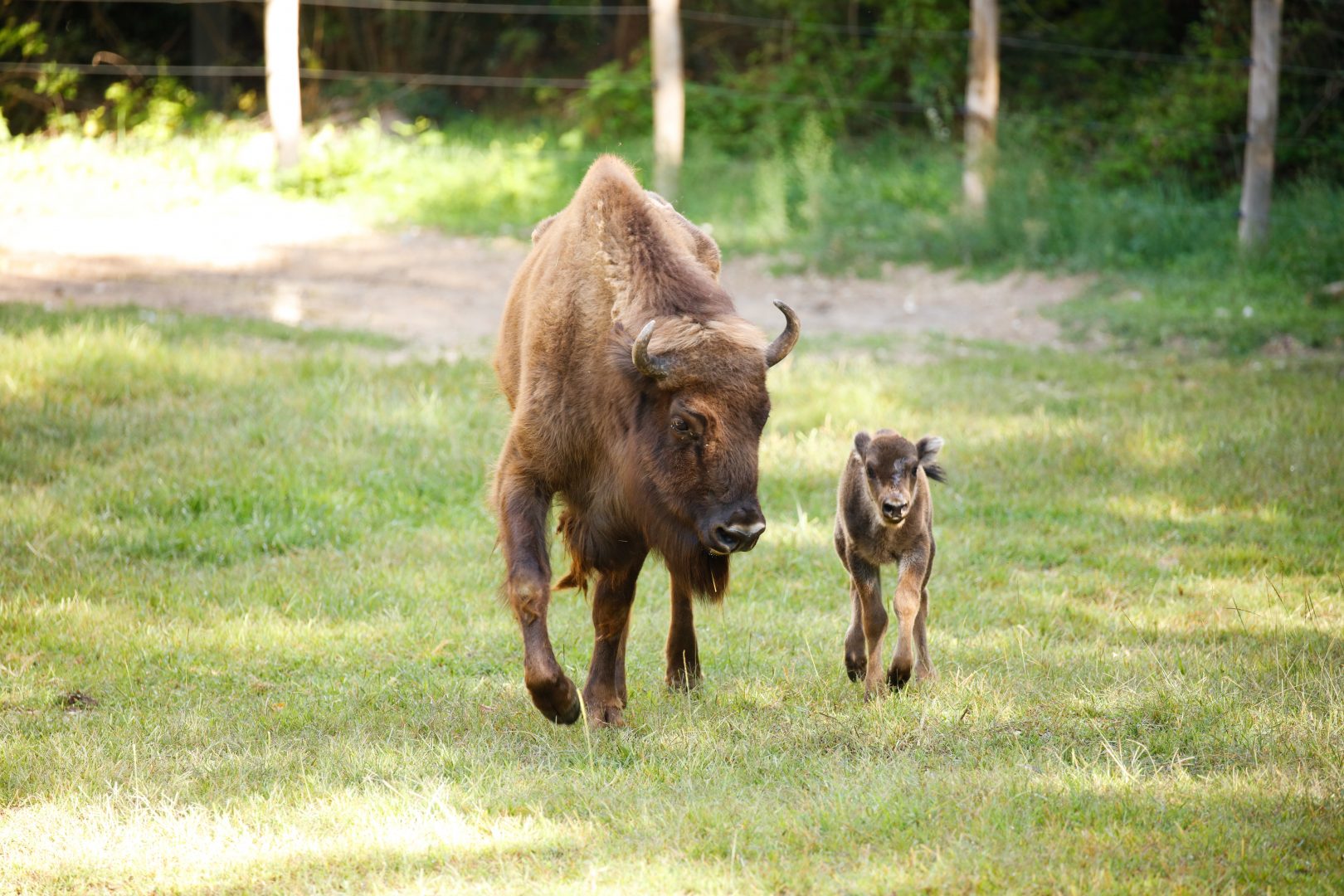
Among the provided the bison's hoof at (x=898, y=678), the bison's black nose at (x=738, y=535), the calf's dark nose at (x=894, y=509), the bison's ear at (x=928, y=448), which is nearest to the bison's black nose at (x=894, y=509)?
the calf's dark nose at (x=894, y=509)

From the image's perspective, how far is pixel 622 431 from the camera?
518 cm

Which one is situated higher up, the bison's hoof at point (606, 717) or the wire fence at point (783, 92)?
the wire fence at point (783, 92)

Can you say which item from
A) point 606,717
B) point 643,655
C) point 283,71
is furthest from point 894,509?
point 283,71

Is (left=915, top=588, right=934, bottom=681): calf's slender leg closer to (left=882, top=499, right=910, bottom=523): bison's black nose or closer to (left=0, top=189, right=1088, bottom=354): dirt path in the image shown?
(left=882, top=499, right=910, bottom=523): bison's black nose

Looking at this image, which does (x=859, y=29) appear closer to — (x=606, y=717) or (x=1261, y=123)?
(x=1261, y=123)

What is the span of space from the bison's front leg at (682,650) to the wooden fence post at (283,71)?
525 inches

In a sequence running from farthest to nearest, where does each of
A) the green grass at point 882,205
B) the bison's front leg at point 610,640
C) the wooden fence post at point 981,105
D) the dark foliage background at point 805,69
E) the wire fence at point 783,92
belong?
the dark foliage background at point 805,69
the wire fence at point 783,92
the wooden fence post at point 981,105
the green grass at point 882,205
the bison's front leg at point 610,640

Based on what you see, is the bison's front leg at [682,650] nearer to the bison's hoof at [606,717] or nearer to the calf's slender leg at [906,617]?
the bison's hoof at [606,717]

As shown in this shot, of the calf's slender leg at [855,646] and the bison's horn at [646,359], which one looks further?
the calf's slender leg at [855,646]

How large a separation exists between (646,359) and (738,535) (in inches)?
28.0

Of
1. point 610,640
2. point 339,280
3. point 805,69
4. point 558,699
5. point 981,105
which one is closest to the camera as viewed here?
point 558,699

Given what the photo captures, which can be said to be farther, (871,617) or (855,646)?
→ (855,646)

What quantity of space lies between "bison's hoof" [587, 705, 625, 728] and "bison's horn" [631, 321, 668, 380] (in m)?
1.36

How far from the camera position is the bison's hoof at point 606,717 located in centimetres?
536
